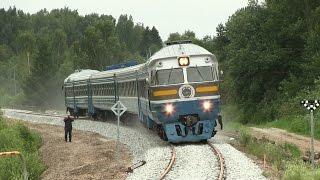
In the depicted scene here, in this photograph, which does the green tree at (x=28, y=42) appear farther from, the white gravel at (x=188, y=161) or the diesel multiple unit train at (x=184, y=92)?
the diesel multiple unit train at (x=184, y=92)

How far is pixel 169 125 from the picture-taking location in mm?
20797

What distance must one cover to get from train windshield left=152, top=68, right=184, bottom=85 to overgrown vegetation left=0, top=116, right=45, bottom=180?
17.0 ft

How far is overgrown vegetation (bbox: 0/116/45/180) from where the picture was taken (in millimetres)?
17641

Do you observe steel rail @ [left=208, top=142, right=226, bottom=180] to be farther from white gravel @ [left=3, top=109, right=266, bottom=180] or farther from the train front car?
the train front car

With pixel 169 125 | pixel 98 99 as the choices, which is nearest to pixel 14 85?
pixel 98 99

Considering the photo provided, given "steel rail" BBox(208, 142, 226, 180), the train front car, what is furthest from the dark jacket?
"steel rail" BBox(208, 142, 226, 180)

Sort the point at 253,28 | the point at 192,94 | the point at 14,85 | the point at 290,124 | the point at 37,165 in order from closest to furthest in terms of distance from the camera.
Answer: the point at 37,165, the point at 192,94, the point at 290,124, the point at 253,28, the point at 14,85

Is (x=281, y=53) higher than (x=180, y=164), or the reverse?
(x=281, y=53)

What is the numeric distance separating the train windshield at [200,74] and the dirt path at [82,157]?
3722 mm

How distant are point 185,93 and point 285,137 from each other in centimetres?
671

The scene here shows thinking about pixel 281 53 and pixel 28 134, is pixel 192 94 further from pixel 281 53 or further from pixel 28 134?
pixel 281 53

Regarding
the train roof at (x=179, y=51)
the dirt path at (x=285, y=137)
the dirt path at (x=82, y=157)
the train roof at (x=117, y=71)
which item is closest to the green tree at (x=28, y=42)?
the train roof at (x=117, y=71)

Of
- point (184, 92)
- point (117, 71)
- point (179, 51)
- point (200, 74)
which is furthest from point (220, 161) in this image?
point (117, 71)

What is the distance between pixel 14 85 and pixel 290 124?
76943 millimetres
